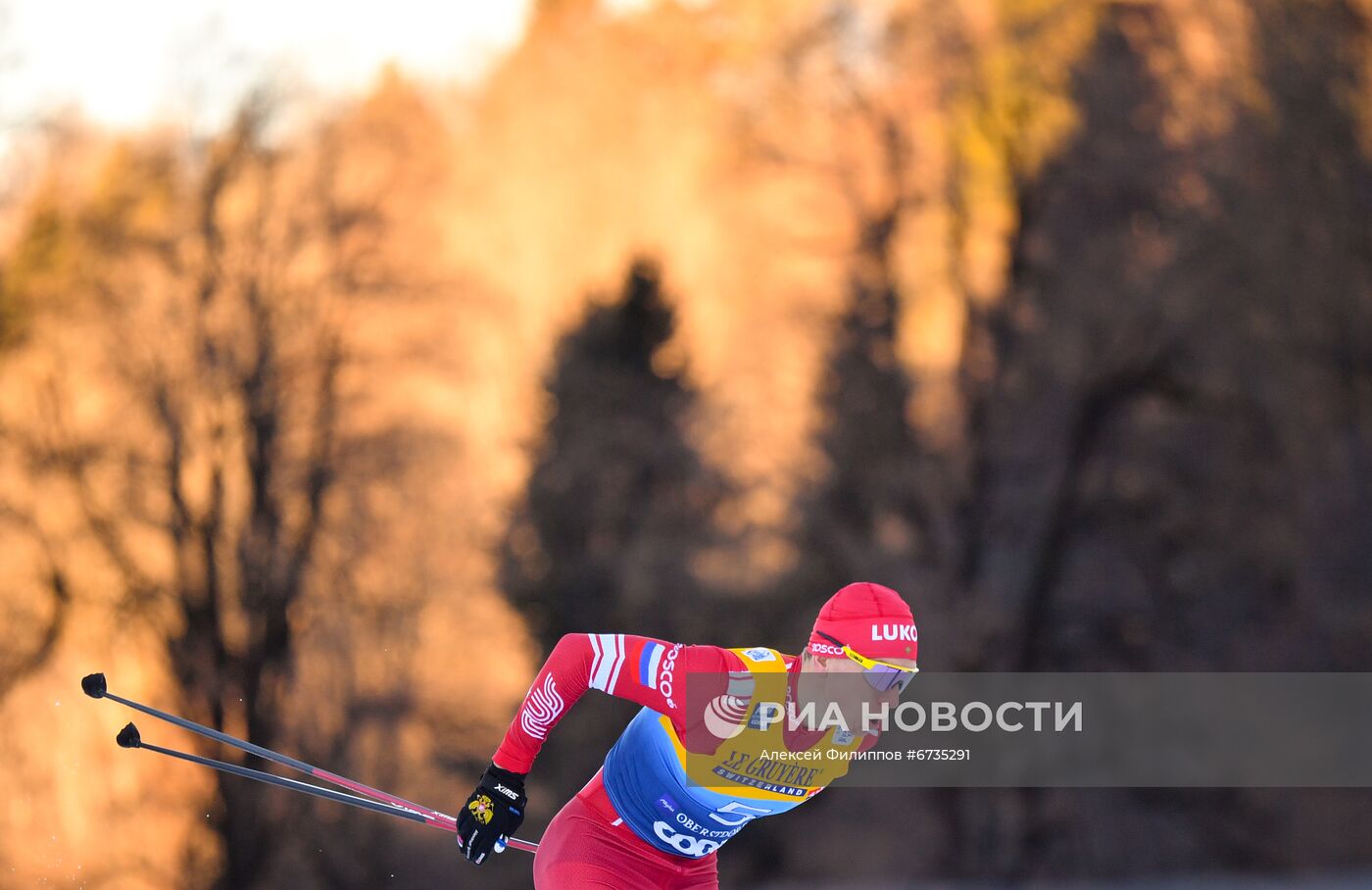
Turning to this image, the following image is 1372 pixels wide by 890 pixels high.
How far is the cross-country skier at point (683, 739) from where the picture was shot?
14.6 feet

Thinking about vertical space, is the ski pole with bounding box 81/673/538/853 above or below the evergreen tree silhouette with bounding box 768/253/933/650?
below

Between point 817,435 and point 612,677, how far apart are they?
17.1 metres

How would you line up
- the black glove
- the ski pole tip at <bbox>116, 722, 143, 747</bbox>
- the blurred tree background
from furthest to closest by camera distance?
1. the blurred tree background
2. the ski pole tip at <bbox>116, 722, 143, 747</bbox>
3. the black glove

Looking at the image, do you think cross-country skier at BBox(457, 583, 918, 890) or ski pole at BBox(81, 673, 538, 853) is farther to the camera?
ski pole at BBox(81, 673, 538, 853)

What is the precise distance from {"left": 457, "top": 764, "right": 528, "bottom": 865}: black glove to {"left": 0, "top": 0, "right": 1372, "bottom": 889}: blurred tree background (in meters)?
13.6

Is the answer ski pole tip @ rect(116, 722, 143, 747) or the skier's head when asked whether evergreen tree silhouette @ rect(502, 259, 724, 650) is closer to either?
ski pole tip @ rect(116, 722, 143, 747)

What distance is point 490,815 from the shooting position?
4422 millimetres

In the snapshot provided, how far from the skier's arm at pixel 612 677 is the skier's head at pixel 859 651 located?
0.27m

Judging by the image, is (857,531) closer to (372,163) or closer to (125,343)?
(372,163)

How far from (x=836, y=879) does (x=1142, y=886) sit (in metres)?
3.71

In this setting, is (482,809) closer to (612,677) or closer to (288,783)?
(612,677)

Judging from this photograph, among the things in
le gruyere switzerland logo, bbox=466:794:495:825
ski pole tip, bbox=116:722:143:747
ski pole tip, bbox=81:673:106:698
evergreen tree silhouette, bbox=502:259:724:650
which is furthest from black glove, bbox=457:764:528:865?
evergreen tree silhouette, bbox=502:259:724:650

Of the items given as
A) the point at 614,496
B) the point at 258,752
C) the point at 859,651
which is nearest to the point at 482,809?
the point at 859,651

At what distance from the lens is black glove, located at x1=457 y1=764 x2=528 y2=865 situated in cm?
439
